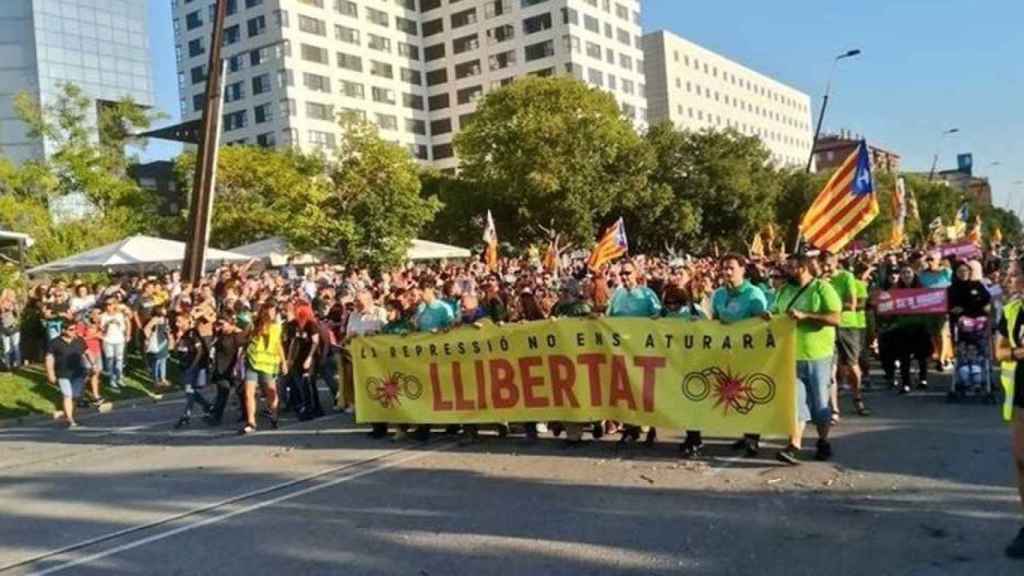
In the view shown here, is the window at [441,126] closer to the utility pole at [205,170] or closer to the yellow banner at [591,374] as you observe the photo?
the utility pole at [205,170]

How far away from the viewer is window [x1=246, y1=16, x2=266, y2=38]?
295ft

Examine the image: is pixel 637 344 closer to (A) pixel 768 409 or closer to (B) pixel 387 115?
(A) pixel 768 409

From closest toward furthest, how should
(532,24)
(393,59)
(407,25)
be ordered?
(532,24) → (393,59) → (407,25)

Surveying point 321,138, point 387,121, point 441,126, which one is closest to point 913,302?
point 321,138

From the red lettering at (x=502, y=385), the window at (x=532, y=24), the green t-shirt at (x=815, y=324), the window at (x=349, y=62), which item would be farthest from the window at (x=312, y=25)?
the green t-shirt at (x=815, y=324)

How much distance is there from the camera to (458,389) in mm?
10641

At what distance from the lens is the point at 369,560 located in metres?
6.32

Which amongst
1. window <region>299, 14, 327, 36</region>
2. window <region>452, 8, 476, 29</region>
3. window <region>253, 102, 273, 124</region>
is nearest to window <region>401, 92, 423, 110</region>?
window <region>452, 8, 476, 29</region>

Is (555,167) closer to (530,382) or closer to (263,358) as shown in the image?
(263,358)

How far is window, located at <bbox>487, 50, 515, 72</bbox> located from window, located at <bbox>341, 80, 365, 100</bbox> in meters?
13.7

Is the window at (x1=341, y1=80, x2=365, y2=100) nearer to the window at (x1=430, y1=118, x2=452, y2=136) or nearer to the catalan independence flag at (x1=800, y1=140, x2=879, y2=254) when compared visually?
the window at (x1=430, y1=118, x2=452, y2=136)

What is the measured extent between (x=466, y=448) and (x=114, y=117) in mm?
41652

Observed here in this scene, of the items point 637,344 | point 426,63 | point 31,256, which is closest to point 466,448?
point 637,344

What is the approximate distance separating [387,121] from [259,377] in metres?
87.8
